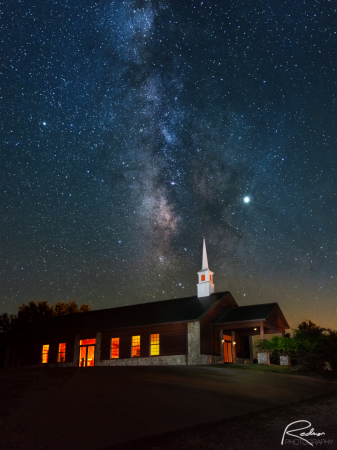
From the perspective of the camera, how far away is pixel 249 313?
96.1ft

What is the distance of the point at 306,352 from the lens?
2484cm

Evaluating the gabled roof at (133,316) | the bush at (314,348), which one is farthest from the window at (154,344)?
the bush at (314,348)

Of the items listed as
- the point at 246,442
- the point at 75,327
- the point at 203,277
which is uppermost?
the point at 203,277

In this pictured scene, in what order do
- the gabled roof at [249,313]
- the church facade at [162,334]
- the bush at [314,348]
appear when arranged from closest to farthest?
the bush at [314,348], the gabled roof at [249,313], the church facade at [162,334]

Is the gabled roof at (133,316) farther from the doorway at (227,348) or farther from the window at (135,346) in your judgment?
the doorway at (227,348)

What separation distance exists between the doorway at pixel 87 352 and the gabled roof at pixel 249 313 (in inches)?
452

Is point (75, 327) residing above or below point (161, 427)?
above

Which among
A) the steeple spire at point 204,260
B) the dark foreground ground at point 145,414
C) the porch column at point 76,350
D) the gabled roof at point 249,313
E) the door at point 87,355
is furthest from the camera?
the steeple spire at point 204,260

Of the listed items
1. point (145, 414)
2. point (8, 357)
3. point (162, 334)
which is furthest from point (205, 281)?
point (145, 414)

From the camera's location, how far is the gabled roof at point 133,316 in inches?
1212

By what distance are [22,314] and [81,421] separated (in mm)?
48178

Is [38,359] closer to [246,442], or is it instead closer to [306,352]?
[306,352]

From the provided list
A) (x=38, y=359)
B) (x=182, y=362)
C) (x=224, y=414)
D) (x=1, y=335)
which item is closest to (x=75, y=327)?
(x=38, y=359)

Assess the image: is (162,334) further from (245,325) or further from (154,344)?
(245,325)
